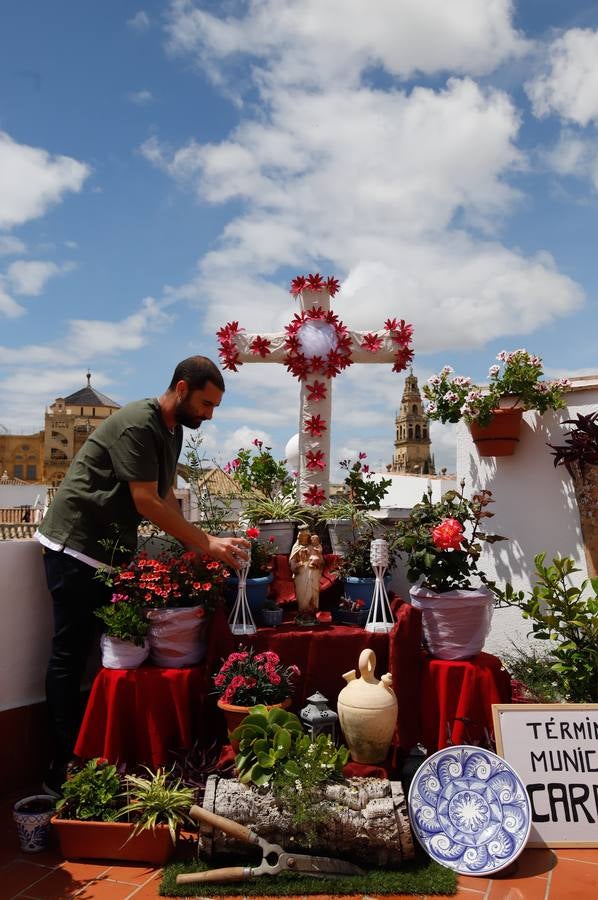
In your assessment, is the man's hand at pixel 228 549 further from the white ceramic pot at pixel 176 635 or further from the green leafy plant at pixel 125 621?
the green leafy plant at pixel 125 621

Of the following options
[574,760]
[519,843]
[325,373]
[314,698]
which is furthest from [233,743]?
[325,373]

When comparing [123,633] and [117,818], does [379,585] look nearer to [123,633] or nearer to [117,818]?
[123,633]

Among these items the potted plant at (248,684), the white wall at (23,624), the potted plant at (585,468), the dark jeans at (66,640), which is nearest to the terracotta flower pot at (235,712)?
the potted plant at (248,684)

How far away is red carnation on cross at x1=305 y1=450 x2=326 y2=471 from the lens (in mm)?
4324

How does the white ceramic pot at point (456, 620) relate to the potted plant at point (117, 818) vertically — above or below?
above

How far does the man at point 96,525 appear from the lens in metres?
3.23

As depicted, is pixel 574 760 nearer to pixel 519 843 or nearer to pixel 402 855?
pixel 519 843

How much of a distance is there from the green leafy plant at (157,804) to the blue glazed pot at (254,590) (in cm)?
89

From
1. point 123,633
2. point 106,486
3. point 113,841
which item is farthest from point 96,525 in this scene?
point 113,841

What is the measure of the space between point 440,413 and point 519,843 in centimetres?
296

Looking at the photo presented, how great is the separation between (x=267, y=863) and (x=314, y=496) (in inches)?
80.3

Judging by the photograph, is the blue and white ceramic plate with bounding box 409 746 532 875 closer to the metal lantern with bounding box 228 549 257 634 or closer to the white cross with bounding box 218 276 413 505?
the metal lantern with bounding box 228 549 257 634

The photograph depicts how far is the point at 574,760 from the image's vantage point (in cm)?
300

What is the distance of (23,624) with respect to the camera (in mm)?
3557
